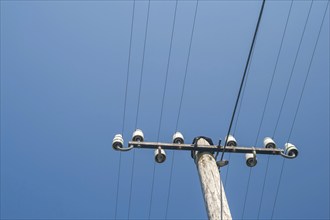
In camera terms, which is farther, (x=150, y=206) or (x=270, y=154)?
(x=150, y=206)

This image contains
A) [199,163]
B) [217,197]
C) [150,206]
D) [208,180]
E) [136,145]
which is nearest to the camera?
[217,197]

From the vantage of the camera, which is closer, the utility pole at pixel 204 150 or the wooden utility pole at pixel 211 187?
the wooden utility pole at pixel 211 187

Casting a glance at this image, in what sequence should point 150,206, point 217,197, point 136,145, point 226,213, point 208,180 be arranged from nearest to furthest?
1. point 226,213
2. point 217,197
3. point 208,180
4. point 136,145
5. point 150,206

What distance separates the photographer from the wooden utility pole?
523 cm

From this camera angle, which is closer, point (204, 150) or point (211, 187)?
point (211, 187)

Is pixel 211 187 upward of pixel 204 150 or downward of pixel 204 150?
downward

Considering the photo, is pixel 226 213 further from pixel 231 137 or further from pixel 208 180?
pixel 231 137

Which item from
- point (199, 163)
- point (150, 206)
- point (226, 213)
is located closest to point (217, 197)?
point (226, 213)

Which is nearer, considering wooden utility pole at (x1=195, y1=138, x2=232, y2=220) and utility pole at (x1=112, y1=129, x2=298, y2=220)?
wooden utility pole at (x1=195, y1=138, x2=232, y2=220)

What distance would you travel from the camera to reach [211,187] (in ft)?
19.1

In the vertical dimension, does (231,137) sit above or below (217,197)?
above

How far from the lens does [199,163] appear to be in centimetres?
672

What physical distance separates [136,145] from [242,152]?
2282 mm

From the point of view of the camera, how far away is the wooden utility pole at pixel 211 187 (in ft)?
17.2
